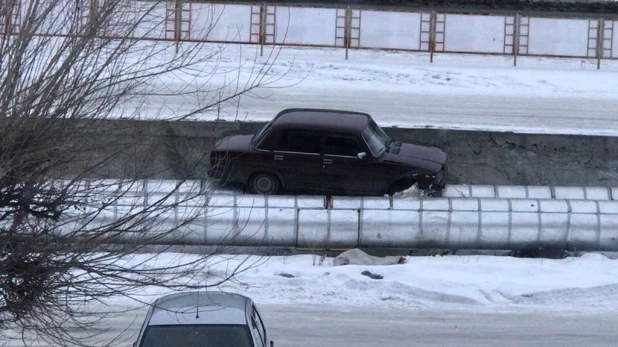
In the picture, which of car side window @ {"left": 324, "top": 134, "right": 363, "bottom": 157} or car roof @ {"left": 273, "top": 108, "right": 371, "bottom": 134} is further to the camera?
car roof @ {"left": 273, "top": 108, "right": 371, "bottom": 134}

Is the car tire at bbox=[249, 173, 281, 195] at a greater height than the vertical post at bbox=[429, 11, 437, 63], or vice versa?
the vertical post at bbox=[429, 11, 437, 63]

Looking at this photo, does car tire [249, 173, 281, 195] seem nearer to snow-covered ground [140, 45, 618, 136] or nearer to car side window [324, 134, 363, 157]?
car side window [324, 134, 363, 157]

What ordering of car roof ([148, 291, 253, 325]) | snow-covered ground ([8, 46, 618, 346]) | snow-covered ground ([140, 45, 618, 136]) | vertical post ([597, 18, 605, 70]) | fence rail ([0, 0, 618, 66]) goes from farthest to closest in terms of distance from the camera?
vertical post ([597, 18, 605, 70]) → fence rail ([0, 0, 618, 66]) → snow-covered ground ([140, 45, 618, 136]) → snow-covered ground ([8, 46, 618, 346]) → car roof ([148, 291, 253, 325])

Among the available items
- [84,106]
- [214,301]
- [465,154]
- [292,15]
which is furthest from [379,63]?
[84,106]

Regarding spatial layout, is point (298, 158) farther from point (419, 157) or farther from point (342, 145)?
point (419, 157)

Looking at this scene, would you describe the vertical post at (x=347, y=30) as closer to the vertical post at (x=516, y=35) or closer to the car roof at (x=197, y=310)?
the vertical post at (x=516, y=35)

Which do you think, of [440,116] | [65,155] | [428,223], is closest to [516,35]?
[440,116]

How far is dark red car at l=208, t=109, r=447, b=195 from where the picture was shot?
14.6 meters

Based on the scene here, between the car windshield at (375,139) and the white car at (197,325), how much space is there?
7514 millimetres

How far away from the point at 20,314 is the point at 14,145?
43.8 inches

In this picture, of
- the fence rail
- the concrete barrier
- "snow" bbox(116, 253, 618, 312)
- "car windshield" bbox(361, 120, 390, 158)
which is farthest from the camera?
the fence rail

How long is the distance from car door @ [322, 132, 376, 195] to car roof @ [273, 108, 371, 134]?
15 centimetres

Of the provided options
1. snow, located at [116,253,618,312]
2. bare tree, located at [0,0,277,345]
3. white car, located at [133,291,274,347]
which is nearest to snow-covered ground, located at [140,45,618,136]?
snow, located at [116,253,618,312]

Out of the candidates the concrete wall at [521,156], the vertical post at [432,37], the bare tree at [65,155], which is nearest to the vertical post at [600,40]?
the vertical post at [432,37]
